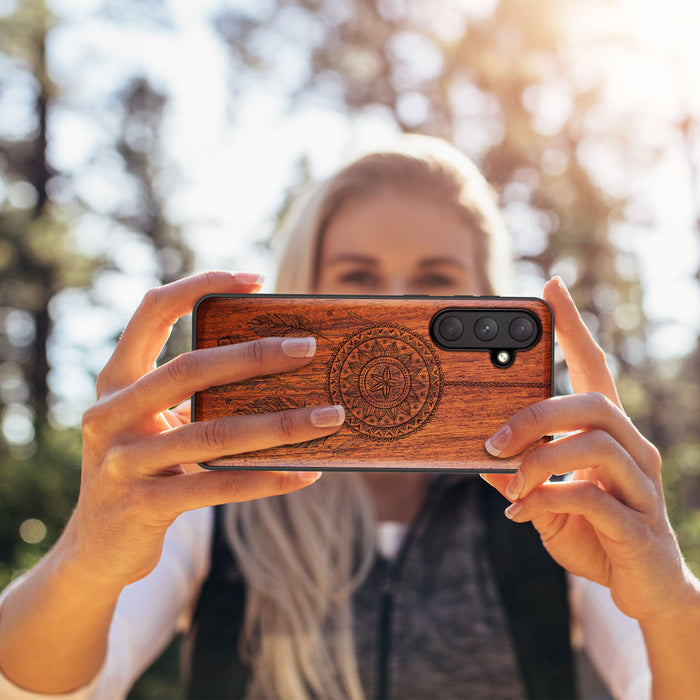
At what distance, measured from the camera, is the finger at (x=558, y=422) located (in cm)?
127

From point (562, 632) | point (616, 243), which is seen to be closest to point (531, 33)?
point (616, 243)

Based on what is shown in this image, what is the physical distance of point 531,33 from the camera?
10.1m

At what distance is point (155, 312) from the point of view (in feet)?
4.50

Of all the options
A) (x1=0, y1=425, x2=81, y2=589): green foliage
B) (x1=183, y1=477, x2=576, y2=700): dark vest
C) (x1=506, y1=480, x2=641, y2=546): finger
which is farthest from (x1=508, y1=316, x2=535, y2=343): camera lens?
(x1=0, y1=425, x2=81, y2=589): green foliage

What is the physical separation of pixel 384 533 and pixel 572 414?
1525 millimetres

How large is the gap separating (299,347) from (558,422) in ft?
1.85

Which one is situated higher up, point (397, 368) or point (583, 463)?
point (397, 368)

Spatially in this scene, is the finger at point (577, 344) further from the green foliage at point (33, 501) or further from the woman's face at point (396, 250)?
the green foliage at point (33, 501)

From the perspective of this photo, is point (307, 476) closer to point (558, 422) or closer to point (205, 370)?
point (205, 370)

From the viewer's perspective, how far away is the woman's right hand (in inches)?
49.5

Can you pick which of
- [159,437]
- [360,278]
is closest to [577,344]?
[159,437]

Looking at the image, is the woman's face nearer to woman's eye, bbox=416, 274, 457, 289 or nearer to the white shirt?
woman's eye, bbox=416, 274, 457, 289

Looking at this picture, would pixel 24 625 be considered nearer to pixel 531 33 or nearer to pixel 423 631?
pixel 423 631

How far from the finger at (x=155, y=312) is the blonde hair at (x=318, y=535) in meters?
1.21
